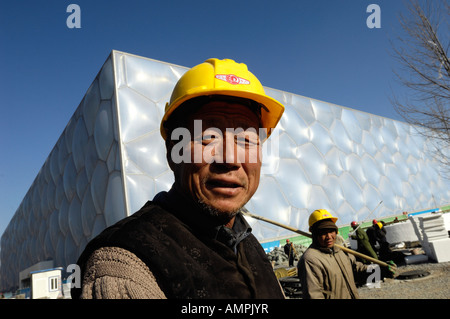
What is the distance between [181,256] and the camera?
1.11m

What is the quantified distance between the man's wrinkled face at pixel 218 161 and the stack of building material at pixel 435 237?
9.87m

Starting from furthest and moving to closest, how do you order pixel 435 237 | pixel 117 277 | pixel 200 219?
pixel 435 237 < pixel 200 219 < pixel 117 277

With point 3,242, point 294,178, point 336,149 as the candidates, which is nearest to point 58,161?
point 294,178

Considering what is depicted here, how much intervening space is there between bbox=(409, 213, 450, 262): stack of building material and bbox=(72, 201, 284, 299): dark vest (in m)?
9.76

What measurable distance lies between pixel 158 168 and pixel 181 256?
11634mm

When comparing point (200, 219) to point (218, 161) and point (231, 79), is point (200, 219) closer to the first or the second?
point (218, 161)

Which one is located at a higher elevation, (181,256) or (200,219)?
(200,219)

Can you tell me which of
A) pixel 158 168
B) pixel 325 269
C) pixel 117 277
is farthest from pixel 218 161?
pixel 158 168

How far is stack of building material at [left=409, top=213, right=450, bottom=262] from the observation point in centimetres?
880

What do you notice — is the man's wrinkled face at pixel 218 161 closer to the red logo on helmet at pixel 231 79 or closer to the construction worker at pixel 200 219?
the construction worker at pixel 200 219

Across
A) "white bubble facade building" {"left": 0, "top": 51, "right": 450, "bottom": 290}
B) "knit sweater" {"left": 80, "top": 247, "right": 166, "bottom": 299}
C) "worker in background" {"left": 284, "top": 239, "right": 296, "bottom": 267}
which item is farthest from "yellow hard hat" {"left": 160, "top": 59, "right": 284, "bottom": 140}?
"worker in background" {"left": 284, "top": 239, "right": 296, "bottom": 267}

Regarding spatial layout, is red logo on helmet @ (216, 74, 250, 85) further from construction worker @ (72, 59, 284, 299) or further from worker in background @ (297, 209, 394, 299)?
worker in background @ (297, 209, 394, 299)
